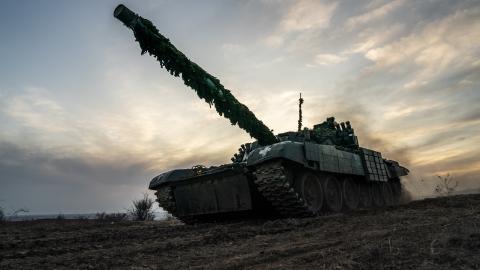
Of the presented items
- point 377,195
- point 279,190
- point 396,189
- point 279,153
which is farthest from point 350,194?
point 396,189

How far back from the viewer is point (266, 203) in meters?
12.0

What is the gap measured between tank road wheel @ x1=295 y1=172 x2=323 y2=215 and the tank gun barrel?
5.38ft

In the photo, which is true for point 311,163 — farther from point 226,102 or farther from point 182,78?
point 182,78

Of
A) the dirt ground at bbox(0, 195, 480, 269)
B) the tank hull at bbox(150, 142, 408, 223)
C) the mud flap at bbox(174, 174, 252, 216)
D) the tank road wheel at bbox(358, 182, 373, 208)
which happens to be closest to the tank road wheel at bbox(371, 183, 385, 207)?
the tank road wheel at bbox(358, 182, 373, 208)

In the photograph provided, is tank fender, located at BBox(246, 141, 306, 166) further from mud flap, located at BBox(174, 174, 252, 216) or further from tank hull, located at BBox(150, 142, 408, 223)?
mud flap, located at BBox(174, 174, 252, 216)

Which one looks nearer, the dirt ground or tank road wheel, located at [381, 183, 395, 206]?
the dirt ground

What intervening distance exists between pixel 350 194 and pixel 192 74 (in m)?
8.01

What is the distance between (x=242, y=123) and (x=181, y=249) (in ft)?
17.3

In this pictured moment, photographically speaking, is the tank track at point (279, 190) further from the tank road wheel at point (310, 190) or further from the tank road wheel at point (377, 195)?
the tank road wheel at point (377, 195)

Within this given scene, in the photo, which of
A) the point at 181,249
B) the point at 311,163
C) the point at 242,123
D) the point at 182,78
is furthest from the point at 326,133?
the point at 181,249

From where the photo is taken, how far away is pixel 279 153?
9914 millimetres

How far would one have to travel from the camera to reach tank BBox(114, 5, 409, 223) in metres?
9.57

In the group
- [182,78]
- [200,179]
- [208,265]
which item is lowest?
[208,265]

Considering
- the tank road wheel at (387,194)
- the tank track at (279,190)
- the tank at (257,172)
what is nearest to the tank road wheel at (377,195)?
the tank road wheel at (387,194)
